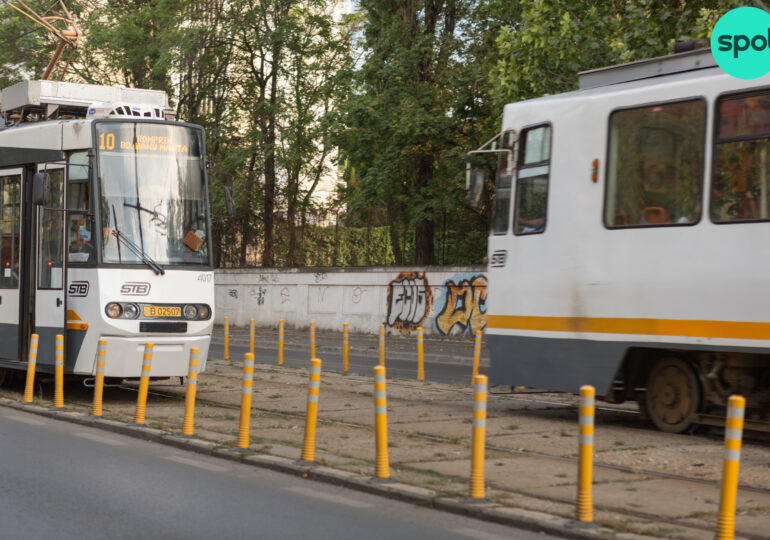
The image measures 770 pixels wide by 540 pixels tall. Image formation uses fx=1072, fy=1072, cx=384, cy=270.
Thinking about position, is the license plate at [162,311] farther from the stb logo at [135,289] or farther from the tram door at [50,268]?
the tram door at [50,268]

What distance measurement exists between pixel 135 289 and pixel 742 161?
24.4 feet

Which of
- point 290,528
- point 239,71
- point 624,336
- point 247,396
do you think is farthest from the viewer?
point 239,71

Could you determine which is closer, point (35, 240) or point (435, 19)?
point (35, 240)

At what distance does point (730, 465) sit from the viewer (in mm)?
6109

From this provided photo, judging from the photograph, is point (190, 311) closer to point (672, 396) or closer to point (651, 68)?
point (672, 396)

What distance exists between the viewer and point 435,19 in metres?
32.1

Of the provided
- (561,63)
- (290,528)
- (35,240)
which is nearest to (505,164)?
(35,240)

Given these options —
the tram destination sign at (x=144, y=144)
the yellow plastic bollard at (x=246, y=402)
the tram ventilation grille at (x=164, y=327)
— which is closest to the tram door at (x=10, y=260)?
the tram destination sign at (x=144, y=144)

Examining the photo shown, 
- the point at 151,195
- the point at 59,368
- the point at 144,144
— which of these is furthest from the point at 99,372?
the point at 144,144

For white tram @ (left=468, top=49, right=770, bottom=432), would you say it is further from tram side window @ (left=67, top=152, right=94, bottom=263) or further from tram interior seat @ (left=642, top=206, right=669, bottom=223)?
tram side window @ (left=67, top=152, right=94, bottom=263)

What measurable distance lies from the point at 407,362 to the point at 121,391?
871cm

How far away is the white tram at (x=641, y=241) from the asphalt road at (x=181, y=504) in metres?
4.45

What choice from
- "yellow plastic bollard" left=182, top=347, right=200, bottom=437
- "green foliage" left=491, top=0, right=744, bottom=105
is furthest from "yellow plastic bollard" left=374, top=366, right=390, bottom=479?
"green foliage" left=491, top=0, right=744, bottom=105

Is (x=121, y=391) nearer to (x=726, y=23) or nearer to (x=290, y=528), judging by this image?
(x=290, y=528)
